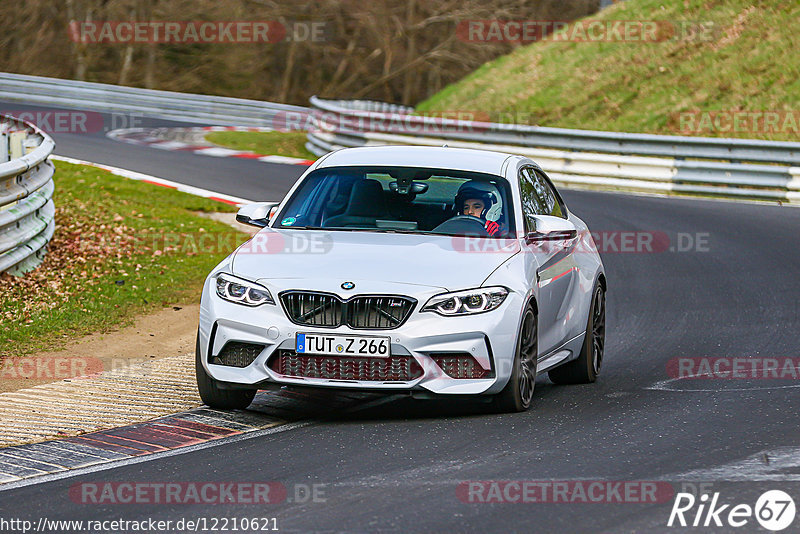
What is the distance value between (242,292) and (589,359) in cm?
287

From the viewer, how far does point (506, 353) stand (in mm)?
7539

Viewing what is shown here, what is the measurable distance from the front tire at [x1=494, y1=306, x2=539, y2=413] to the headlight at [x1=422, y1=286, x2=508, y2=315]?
241 mm

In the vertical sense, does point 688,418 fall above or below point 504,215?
below

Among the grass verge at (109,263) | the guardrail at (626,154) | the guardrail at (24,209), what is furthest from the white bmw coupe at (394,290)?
the guardrail at (626,154)

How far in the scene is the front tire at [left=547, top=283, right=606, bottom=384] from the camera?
9.25 metres

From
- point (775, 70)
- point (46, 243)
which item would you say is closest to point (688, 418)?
point (46, 243)

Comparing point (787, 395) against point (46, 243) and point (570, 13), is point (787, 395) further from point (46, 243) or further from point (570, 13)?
point (570, 13)

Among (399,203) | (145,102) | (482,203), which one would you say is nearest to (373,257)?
(399,203)

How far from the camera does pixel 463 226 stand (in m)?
8.40

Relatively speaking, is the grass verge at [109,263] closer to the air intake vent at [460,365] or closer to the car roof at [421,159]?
the car roof at [421,159]

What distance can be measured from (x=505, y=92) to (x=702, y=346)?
23063 millimetres

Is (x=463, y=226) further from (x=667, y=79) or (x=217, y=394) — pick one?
(x=667, y=79)

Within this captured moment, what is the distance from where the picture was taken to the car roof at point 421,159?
882 centimetres

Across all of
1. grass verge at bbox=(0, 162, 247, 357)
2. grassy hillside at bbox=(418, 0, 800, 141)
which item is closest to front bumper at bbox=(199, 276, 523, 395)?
grass verge at bbox=(0, 162, 247, 357)
